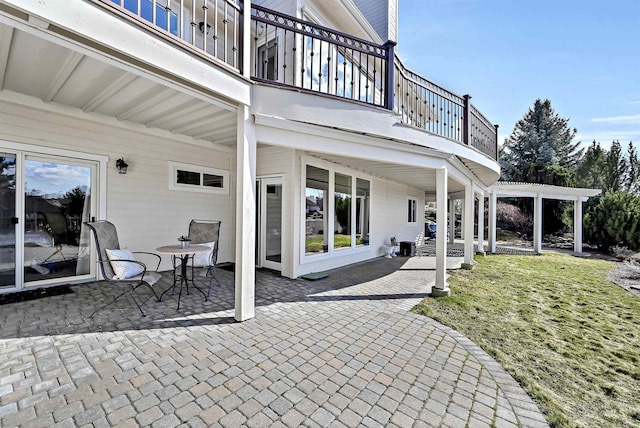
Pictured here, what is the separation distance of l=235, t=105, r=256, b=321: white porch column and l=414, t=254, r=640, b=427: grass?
262 centimetres

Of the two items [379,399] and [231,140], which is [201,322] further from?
[231,140]

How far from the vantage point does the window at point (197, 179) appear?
615cm

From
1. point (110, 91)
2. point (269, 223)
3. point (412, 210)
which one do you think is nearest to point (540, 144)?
point (412, 210)

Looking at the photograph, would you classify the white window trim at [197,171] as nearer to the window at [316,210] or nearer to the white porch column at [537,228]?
the window at [316,210]

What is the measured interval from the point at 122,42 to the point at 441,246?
5.35m

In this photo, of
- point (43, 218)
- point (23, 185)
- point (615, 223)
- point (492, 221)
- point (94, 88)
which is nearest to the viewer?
point (94, 88)

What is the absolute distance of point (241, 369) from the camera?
2.60 metres

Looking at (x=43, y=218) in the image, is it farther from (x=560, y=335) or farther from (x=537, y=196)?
(x=537, y=196)

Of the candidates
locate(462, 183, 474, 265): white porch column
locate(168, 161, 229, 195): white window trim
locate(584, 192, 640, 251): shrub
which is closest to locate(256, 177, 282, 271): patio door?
locate(168, 161, 229, 195): white window trim

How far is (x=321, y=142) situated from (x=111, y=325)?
142 inches

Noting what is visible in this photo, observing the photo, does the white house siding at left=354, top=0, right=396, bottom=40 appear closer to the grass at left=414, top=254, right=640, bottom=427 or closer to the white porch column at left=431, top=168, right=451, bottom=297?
the white porch column at left=431, top=168, right=451, bottom=297

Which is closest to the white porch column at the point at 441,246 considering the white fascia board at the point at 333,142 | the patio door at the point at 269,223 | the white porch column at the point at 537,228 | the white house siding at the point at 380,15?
the white fascia board at the point at 333,142

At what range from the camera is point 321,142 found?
4.24 meters

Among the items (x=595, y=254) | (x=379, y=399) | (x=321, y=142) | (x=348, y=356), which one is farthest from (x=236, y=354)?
(x=595, y=254)
